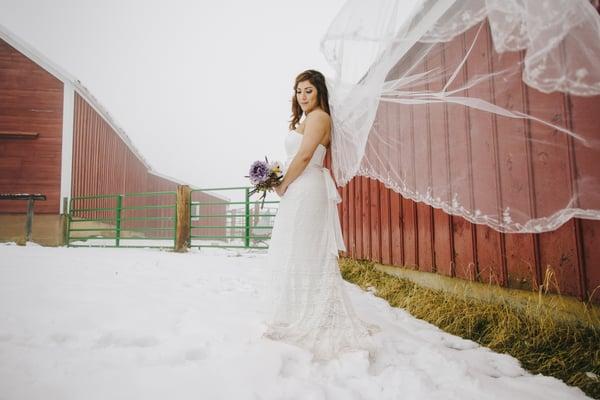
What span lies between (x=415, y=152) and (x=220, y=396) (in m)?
1.61

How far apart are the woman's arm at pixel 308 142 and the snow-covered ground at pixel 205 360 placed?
34.9 inches

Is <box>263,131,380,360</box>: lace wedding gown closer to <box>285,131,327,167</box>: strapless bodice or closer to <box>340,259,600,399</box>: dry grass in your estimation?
<box>285,131,327,167</box>: strapless bodice

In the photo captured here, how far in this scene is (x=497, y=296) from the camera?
2.07 meters

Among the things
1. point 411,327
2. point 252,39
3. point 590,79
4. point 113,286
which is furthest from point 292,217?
point 252,39

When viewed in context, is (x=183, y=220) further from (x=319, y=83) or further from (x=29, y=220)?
(x=319, y=83)

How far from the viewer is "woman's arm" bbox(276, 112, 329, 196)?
170 cm

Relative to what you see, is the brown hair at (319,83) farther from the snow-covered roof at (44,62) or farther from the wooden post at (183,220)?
the snow-covered roof at (44,62)

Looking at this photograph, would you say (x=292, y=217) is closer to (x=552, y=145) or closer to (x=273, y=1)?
(x=552, y=145)

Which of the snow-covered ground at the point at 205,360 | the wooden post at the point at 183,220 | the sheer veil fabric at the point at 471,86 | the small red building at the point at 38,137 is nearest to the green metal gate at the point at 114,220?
the wooden post at the point at 183,220

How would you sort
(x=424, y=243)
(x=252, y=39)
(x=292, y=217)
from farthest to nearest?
(x=252, y=39)
(x=424, y=243)
(x=292, y=217)

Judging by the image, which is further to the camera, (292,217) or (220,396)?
(292,217)

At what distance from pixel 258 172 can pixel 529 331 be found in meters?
1.69

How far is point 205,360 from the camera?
146 cm

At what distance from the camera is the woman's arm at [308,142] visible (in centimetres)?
170
